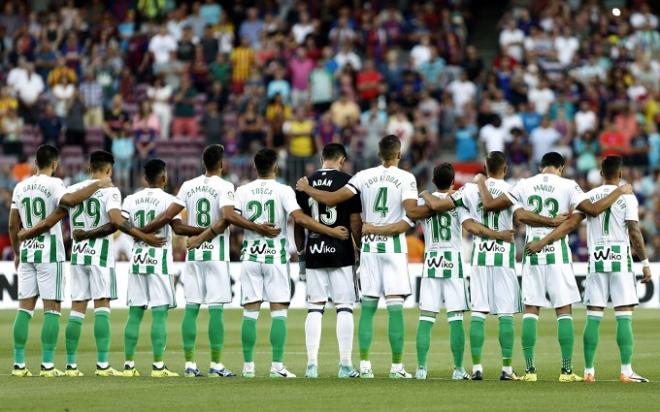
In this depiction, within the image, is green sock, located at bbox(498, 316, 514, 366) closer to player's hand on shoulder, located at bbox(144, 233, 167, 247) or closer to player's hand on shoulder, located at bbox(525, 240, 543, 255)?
player's hand on shoulder, located at bbox(525, 240, 543, 255)

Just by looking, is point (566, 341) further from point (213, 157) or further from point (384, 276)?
point (213, 157)

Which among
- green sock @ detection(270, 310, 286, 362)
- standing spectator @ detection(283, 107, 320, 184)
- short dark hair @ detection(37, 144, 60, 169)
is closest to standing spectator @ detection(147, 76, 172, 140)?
standing spectator @ detection(283, 107, 320, 184)

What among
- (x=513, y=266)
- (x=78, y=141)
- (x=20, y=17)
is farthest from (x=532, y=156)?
(x=513, y=266)

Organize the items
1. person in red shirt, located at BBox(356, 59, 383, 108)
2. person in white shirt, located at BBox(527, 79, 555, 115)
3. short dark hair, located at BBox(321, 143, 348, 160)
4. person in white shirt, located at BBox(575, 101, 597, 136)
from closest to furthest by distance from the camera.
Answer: short dark hair, located at BBox(321, 143, 348, 160) < person in white shirt, located at BBox(575, 101, 597, 136) < person in white shirt, located at BBox(527, 79, 555, 115) < person in red shirt, located at BBox(356, 59, 383, 108)

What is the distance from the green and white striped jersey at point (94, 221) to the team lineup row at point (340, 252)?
0.02 metres

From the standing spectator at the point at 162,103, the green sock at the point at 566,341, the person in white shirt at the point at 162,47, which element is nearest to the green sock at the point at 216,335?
→ the green sock at the point at 566,341

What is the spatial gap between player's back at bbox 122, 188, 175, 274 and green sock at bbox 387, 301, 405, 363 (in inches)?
97.3

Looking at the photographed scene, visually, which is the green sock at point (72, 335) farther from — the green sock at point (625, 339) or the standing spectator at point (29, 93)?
the standing spectator at point (29, 93)

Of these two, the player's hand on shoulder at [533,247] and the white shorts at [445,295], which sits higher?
the player's hand on shoulder at [533,247]

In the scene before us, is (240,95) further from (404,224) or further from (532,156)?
(404,224)

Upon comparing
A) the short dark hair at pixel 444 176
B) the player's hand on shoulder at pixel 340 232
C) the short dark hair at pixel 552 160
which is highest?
the short dark hair at pixel 552 160

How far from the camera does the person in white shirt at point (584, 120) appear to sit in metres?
32.5

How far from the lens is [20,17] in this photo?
37.6m

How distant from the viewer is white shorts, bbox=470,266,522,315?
16.0 m
